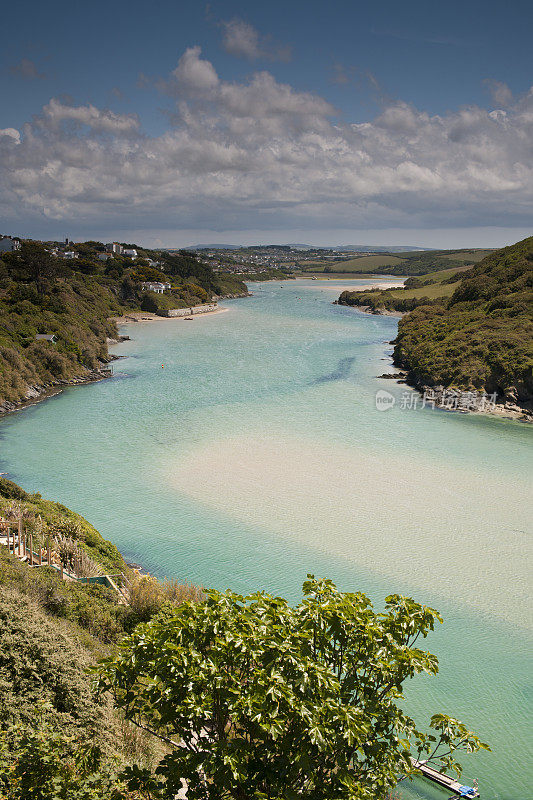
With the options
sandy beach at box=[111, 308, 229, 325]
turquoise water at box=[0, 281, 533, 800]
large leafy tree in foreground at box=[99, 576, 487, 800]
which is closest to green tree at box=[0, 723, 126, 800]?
large leafy tree in foreground at box=[99, 576, 487, 800]

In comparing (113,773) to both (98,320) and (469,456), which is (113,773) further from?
(98,320)

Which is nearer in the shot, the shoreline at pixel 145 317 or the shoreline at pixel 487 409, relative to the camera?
the shoreline at pixel 487 409

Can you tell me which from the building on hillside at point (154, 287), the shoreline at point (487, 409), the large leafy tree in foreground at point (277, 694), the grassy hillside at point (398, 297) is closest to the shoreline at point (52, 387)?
the shoreline at point (487, 409)

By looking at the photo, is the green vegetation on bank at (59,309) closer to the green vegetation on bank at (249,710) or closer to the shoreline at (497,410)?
the shoreline at (497,410)

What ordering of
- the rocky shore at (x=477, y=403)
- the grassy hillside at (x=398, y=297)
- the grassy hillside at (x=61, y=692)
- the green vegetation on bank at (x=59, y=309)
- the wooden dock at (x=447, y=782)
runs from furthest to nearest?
the grassy hillside at (x=398, y=297)
the green vegetation on bank at (x=59, y=309)
the rocky shore at (x=477, y=403)
the wooden dock at (x=447, y=782)
the grassy hillside at (x=61, y=692)

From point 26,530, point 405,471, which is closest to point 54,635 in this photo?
point 26,530

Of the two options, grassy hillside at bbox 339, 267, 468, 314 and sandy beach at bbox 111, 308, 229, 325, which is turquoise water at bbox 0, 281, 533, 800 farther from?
grassy hillside at bbox 339, 267, 468, 314

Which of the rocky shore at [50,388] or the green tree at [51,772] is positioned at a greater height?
the green tree at [51,772]
